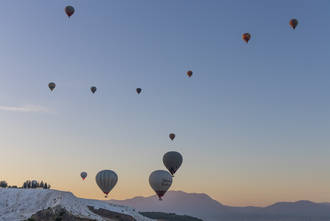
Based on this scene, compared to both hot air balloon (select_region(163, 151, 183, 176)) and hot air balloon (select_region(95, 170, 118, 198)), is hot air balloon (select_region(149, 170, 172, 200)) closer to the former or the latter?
hot air balloon (select_region(163, 151, 183, 176))

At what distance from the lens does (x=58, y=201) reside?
9512 cm

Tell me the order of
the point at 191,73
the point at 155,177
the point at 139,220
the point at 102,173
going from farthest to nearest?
the point at 139,220 < the point at 191,73 < the point at 102,173 < the point at 155,177

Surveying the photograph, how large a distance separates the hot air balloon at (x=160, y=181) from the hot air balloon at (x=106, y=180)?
9142 mm

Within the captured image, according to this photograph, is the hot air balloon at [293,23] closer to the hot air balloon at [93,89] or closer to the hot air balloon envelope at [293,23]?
the hot air balloon envelope at [293,23]

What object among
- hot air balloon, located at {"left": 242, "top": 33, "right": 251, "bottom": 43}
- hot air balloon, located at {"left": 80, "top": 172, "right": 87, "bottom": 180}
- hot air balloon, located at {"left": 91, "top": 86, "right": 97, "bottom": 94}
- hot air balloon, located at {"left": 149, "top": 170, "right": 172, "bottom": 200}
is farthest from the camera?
hot air balloon, located at {"left": 80, "top": 172, "right": 87, "bottom": 180}

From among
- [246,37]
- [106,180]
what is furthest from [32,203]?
[246,37]

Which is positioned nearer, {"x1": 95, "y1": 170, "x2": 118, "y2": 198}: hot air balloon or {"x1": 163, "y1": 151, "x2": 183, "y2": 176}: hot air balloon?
{"x1": 163, "y1": 151, "x2": 183, "y2": 176}: hot air balloon

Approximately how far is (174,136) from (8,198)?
3785 centimetres

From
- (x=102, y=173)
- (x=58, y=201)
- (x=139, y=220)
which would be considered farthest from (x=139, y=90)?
(x=139, y=220)

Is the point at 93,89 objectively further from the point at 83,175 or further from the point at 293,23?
the point at 293,23

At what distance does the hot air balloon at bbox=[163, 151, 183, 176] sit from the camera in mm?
86688

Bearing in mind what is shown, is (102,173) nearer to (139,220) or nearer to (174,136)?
(174,136)

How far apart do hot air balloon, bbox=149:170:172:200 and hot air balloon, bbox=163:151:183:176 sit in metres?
1.39

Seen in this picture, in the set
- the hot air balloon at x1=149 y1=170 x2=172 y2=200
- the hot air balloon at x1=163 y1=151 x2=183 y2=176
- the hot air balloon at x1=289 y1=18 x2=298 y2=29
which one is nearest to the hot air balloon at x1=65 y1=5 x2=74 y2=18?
the hot air balloon at x1=163 y1=151 x2=183 y2=176
